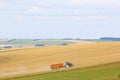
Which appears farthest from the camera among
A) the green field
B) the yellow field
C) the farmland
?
the yellow field

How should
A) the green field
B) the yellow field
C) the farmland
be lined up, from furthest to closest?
the yellow field < the farmland < the green field

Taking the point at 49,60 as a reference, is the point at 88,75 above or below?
below

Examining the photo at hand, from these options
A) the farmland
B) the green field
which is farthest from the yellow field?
the green field

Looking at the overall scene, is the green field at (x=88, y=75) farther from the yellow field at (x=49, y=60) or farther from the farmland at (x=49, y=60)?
the yellow field at (x=49, y=60)

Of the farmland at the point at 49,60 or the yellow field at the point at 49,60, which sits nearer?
the farmland at the point at 49,60

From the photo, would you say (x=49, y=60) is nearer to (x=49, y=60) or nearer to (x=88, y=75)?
(x=49, y=60)

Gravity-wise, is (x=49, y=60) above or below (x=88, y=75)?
above

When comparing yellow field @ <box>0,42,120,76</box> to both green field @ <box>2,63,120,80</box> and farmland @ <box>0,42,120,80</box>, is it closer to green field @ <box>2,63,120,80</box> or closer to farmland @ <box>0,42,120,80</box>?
farmland @ <box>0,42,120,80</box>

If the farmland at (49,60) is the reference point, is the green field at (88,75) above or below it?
below

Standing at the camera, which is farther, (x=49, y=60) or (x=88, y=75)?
(x=49, y=60)

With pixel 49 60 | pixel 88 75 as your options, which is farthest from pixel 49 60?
pixel 88 75

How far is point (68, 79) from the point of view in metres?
49.5

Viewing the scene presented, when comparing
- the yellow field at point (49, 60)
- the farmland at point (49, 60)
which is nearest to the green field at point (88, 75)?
the farmland at point (49, 60)

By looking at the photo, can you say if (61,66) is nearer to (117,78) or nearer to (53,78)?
(53,78)
